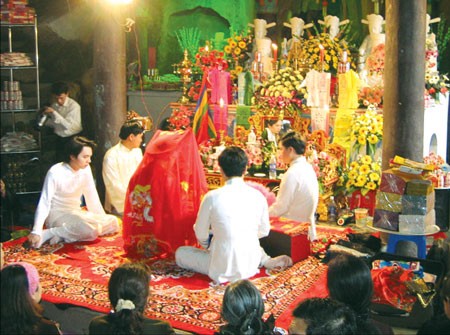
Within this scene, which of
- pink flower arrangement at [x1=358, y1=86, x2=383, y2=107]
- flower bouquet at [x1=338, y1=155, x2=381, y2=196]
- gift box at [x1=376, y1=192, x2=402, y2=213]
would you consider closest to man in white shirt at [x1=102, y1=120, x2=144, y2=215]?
flower bouquet at [x1=338, y1=155, x2=381, y2=196]

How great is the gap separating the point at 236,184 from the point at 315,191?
4.33 feet

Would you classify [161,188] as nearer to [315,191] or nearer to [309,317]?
[315,191]

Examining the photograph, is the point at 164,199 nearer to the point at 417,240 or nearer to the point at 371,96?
the point at 417,240

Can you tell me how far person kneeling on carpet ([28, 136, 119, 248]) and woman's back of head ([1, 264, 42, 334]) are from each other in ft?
9.88

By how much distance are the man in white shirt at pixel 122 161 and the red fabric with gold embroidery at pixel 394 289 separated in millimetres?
3602

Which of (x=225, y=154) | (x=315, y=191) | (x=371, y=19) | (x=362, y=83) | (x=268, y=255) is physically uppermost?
(x=371, y=19)

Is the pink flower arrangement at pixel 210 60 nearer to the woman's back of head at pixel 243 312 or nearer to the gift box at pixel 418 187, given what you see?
the gift box at pixel 418 187

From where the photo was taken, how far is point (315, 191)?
22.0 feet

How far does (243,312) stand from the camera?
3.66 m

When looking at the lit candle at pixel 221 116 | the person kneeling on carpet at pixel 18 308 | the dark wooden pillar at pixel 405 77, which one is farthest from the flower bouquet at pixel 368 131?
the person kneeling on carpet at pixel 18 308

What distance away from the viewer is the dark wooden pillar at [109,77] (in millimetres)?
8953

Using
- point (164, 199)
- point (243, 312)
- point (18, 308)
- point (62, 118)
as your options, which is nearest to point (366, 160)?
point (164, 199)

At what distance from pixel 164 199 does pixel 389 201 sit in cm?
195

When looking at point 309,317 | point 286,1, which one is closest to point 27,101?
point 286,1
